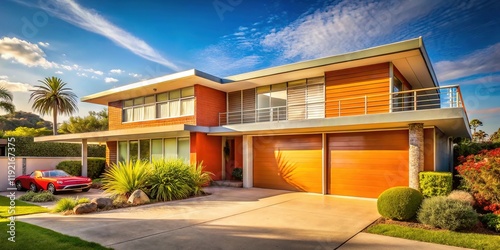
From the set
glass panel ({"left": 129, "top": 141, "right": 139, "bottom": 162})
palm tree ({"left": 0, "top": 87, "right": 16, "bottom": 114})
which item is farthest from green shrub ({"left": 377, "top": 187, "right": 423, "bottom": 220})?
palm tree ({"left": 0, "top": 87, "right": 16, "bottom": 114})

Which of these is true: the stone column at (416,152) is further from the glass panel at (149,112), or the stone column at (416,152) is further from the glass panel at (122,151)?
the glass panel at (122,151)

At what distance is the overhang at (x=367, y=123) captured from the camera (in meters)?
9.41

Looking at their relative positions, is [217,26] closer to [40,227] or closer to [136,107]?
[136,107]

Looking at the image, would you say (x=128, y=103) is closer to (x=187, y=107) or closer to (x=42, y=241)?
(x=187, y=107)

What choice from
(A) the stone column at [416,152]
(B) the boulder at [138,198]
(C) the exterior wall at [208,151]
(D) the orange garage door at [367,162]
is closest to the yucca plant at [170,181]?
(B) the boulder at [138,198]

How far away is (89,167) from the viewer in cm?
2042

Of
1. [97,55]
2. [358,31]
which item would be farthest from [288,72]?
[97,55]

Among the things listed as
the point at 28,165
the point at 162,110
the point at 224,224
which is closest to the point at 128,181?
the point at 224,224

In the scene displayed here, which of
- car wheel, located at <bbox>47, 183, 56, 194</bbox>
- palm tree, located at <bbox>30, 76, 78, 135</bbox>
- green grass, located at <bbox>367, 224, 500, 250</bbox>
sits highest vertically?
palm tree, located at <bbox>30, 76, 78, 135</bbox>

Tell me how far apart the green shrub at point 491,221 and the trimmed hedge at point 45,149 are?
2595 centimetres

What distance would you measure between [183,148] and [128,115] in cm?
630

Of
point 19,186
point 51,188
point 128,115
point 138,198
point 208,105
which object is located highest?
point 208,105

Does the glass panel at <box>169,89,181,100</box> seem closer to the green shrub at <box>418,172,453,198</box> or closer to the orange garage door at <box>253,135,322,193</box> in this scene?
the orange garage door at <box>253,135,322,193</box>

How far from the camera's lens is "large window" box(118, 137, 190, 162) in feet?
54.1
